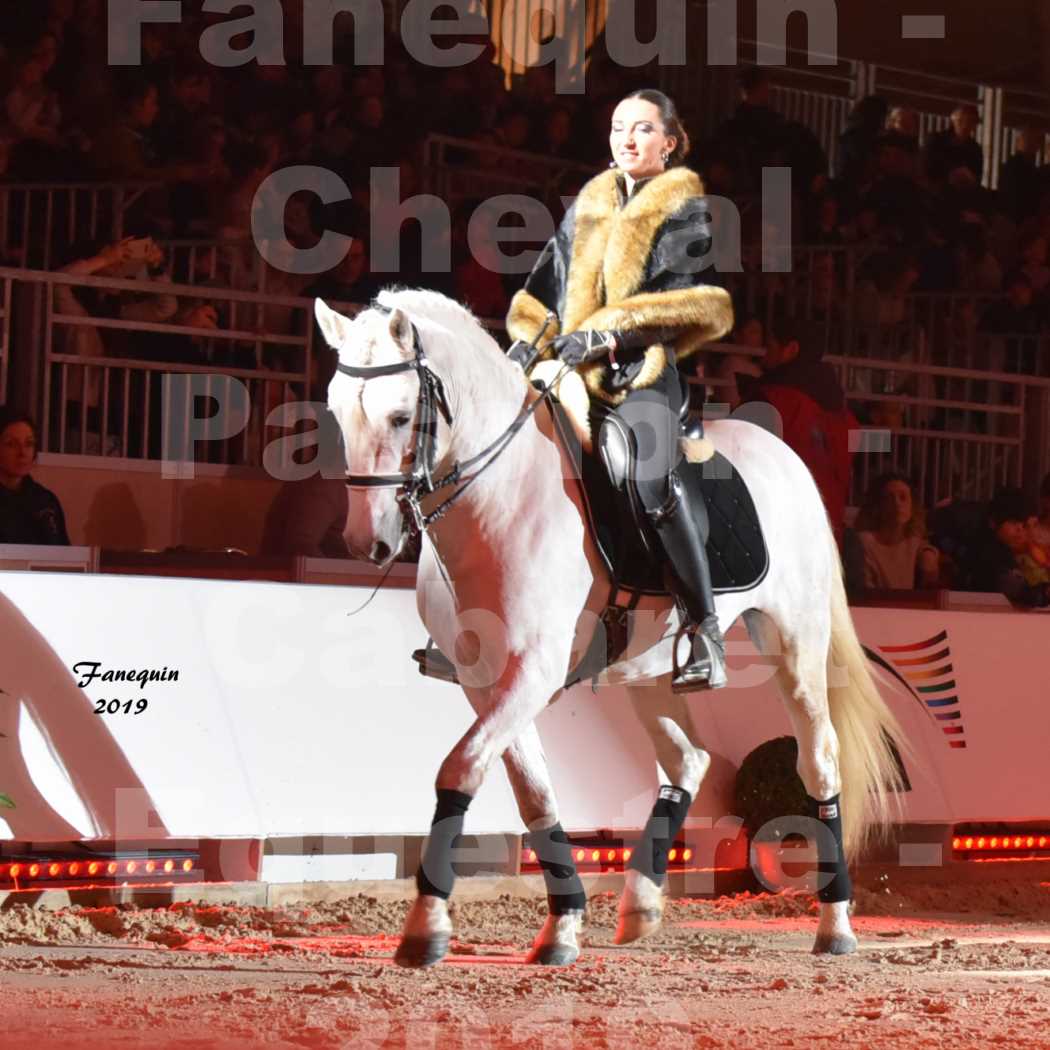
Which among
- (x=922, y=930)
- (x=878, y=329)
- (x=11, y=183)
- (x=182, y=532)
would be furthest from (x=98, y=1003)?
(x=878, y=329)

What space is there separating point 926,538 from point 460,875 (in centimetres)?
505

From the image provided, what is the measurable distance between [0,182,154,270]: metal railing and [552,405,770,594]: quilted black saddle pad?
5.16m

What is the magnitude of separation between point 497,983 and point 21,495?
417 cm

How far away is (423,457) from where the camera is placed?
5441mm

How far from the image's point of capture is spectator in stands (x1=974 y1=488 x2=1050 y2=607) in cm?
1152

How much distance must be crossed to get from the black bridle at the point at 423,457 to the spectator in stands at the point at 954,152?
41.0ft

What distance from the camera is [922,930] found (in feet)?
26.8

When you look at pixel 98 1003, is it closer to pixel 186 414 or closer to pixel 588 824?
pixel 588 824

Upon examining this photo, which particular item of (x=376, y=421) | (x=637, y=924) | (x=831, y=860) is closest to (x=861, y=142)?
(x=831, y=860)

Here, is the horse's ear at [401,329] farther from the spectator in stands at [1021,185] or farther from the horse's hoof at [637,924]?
the spectator in stands at [1021,185]

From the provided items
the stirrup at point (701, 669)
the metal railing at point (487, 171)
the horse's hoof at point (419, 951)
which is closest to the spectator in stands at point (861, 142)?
the metal railing at point (487, 171)

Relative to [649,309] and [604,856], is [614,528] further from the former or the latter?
[604,856]

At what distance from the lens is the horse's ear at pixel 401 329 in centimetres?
533

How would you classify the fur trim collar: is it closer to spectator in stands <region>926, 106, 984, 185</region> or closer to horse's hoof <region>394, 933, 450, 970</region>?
horse's hoof <region>394, 933, 450, 970</region>
